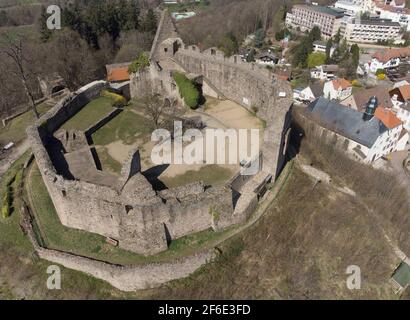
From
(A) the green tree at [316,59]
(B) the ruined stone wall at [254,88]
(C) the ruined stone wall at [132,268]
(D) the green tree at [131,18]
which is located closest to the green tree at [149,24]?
(D) the green tree at [131,18]

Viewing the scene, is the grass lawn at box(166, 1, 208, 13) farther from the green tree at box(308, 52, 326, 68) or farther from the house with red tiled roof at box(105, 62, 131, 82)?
the house with red tiled roof at box(105, 62, 131, 82)

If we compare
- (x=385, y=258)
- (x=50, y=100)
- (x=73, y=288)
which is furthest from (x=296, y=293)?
(x=50, y=100)

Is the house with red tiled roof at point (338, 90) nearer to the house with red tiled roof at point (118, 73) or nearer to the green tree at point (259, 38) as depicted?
the house with red tiled roof at point (118, 73)

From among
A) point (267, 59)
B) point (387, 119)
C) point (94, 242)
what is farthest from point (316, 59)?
point (94, 242)

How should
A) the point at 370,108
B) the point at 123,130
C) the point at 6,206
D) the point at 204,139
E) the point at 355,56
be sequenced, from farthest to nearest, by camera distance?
the point at 355,56 → the point at 370,108 → the point at 123,130 → the point at 204,139 → the point at 6,206

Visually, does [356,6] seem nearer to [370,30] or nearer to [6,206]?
[370,30]

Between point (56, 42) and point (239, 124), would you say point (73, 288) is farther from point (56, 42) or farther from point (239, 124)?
point (56, 42)
